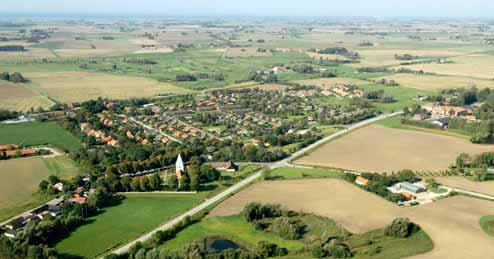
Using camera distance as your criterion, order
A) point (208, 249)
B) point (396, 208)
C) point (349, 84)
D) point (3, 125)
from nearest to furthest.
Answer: point (208, 249)
point (396, 208)
point (3, 125)
point (349, 84)

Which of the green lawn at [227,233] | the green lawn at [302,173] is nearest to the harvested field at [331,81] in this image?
the green lawn at [302,173]

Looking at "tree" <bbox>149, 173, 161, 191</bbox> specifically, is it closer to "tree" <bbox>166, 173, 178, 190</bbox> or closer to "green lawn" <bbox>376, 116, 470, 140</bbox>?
"tree" <bbox>166, 173, 178, 190</bbox>

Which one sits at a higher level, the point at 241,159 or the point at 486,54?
the point at 486,54

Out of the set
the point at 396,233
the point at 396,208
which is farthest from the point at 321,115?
the point at 396,233

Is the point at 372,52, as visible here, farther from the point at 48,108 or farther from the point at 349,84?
the point at 48,108

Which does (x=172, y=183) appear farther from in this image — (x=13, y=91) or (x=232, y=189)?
(x=13, y=91)
